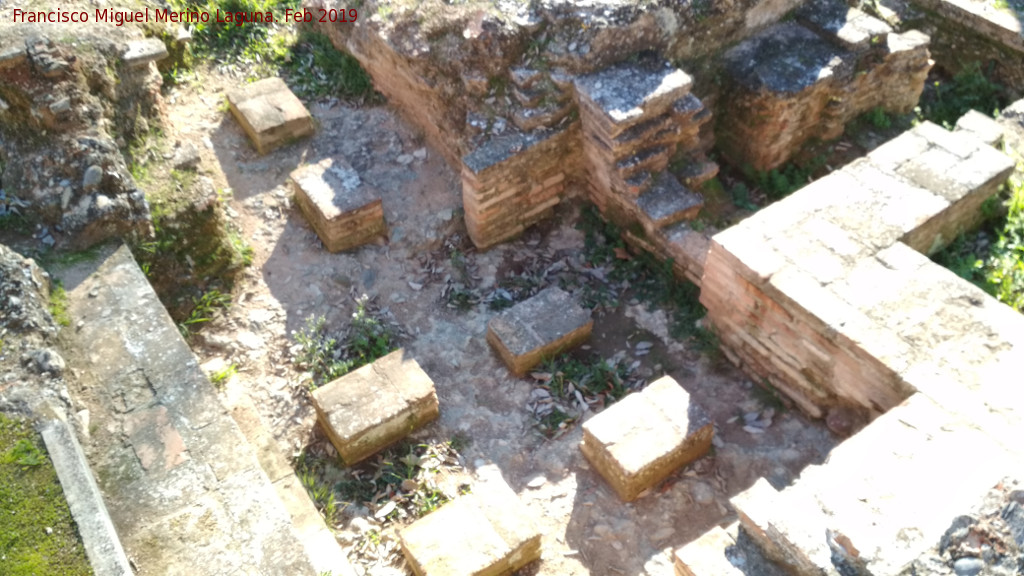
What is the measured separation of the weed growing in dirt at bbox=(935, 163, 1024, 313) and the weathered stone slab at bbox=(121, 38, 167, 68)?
5.28 metres

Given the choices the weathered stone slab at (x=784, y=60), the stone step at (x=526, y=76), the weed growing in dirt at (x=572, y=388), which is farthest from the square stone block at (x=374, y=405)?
the weathered stone slab at (x=784, y=60)

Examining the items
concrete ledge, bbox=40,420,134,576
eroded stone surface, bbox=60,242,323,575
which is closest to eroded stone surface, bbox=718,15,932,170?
eroded stone surface, bbox=60,242,323,575

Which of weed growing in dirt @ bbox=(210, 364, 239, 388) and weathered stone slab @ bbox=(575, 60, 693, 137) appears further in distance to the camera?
weathered stone slab @ bbox=(575, 60, 693, 137)

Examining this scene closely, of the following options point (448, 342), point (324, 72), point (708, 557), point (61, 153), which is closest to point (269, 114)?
point (324, 72)

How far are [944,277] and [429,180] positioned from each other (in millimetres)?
3475

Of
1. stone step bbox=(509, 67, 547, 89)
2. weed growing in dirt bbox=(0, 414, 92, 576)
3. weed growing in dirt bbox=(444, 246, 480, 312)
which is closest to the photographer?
weed growing in dirt bbox=(0, 414, 92, 576)

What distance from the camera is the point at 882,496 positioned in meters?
3.54

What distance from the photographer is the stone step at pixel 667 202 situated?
17.6 ft

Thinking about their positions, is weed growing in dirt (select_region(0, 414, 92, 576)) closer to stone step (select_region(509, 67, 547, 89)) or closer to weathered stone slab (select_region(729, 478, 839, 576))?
weathered stone slab (select_region(729, 478, 839, 576))

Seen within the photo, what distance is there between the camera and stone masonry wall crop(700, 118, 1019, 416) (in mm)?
4242

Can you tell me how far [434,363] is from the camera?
5230mm

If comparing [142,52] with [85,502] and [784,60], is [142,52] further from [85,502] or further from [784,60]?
[784,60]

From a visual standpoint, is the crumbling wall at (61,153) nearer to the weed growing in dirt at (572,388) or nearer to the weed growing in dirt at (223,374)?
the weed growing in dirt at (223,374)

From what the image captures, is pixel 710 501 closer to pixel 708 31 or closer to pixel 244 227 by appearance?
pixel 708 31
